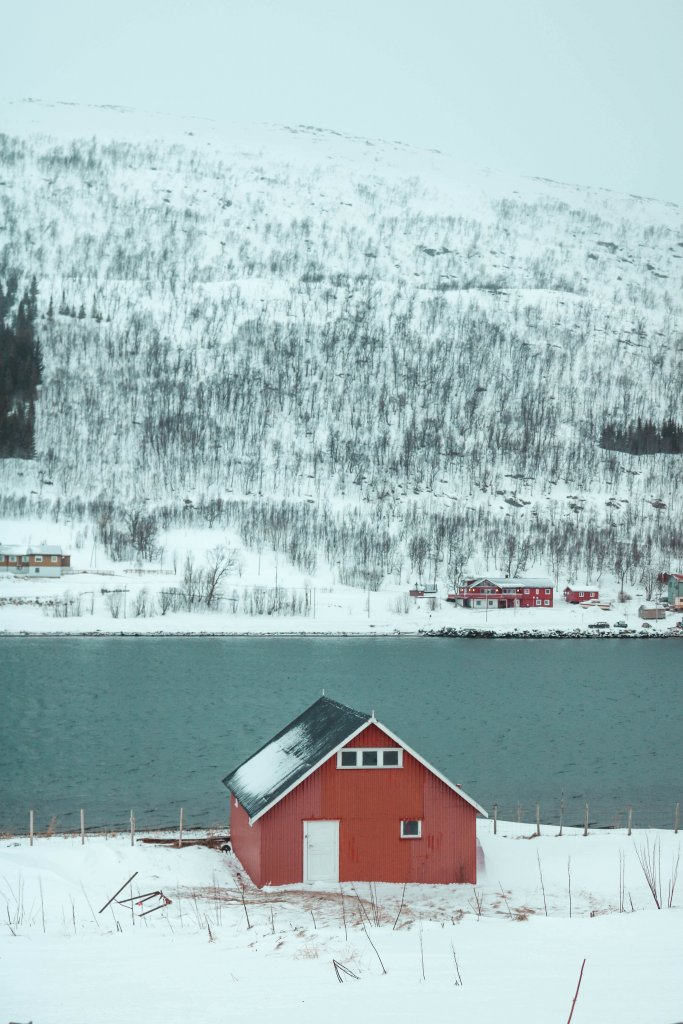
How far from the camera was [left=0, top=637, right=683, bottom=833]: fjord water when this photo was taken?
1261 inches

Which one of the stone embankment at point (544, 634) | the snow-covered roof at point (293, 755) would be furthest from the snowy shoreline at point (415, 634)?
the snow-covered roof at point (293, 755)

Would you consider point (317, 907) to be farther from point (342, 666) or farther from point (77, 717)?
point (342, 666)

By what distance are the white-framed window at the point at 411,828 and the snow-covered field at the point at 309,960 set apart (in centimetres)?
219

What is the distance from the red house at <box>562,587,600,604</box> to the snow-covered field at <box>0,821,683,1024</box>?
79508 millimetres

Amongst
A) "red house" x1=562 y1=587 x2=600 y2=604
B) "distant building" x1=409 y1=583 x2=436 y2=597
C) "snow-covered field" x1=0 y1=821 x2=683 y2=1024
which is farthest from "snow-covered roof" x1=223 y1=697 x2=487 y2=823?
"red house" x1=562 y1=587 x2=600 y2=604

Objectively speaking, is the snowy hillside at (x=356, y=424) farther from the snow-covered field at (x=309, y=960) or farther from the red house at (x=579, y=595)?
the snow-covered field at (x=309, y=960)

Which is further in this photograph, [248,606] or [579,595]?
[579,595]

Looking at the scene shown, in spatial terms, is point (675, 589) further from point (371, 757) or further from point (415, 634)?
point (371, 757)

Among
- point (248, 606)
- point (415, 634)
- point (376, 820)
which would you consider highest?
point (376, 820)

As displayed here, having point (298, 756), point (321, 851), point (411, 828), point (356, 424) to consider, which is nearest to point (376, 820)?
point (411, 828)

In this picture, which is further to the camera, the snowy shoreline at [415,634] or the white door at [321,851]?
the snowy shoreline at [415,634]

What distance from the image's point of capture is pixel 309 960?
11.5 meters

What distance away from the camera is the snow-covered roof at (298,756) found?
68.7ft

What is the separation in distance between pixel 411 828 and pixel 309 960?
1034 cm
